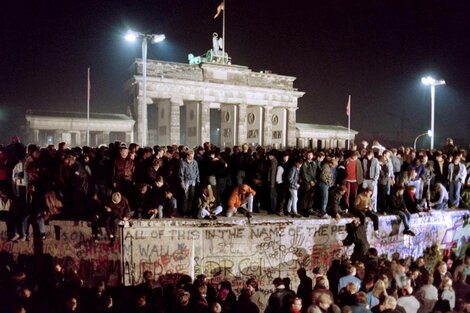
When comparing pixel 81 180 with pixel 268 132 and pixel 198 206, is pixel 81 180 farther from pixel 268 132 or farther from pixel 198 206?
pixel 268 132

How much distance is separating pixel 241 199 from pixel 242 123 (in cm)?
3149

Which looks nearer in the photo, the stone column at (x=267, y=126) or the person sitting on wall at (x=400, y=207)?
the person sitting on wall at (x=400, y=207)

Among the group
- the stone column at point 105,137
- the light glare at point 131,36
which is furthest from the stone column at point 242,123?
the light glare at point 131,36

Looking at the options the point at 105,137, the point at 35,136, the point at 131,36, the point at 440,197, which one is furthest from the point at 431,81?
the point at 35,136

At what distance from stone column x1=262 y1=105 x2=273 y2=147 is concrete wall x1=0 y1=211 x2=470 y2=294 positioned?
31517 mm

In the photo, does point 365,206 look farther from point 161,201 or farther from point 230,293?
point 161,201

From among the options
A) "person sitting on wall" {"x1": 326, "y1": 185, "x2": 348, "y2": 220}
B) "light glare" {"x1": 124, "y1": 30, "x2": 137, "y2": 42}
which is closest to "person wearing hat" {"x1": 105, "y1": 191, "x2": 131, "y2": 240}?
"person sitting on wall" {"x1": 326, "y1": 185, "x2": 348, "y2": 220}

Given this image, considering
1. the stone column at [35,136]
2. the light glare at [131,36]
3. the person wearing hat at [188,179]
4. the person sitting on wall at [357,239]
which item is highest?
the light glare at [131,36]

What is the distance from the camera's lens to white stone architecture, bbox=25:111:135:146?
33969mm

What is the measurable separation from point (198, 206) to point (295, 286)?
12.4 ft

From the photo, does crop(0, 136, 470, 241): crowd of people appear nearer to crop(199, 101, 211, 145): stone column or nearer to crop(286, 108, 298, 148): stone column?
crop(199, 101, 211, 145): stone column

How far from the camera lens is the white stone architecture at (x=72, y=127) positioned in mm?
33969

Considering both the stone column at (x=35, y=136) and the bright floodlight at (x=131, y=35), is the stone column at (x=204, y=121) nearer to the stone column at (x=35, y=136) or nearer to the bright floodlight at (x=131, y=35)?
the stone column at (x=35, y=136)

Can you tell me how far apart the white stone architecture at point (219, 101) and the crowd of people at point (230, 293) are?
1056 inches
